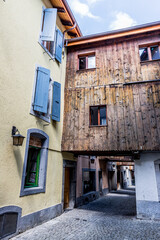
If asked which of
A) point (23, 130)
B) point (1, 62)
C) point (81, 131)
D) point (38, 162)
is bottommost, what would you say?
point (38, 162)

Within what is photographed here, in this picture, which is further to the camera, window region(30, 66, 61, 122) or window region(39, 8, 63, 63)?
window region(39, 8, 63, 63)

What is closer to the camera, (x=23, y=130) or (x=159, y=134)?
(x=23, y=130)

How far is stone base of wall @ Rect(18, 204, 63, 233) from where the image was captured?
4.96 metres

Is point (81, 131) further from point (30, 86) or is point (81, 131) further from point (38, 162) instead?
point (30, 86)

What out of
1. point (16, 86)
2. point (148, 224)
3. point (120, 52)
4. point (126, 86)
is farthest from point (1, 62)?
point (148, 224)

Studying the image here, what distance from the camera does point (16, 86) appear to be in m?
5.32

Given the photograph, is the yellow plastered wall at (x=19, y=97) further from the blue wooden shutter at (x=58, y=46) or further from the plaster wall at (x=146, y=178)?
the plaster wall at (x=146, y=178)

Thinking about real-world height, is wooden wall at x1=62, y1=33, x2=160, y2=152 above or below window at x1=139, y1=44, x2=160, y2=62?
below

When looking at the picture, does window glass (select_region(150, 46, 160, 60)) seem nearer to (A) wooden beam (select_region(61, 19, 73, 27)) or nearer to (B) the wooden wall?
(B) the wooden wall

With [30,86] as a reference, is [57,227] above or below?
below

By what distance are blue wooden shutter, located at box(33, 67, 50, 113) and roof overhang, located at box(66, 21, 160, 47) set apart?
3.31m

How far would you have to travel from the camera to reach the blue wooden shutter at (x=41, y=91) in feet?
19.8

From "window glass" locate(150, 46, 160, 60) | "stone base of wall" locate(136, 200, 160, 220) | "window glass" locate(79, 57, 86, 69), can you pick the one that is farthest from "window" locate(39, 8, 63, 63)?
"stone base of wall" locate(136, 200, 160, 220)

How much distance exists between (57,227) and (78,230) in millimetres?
741
